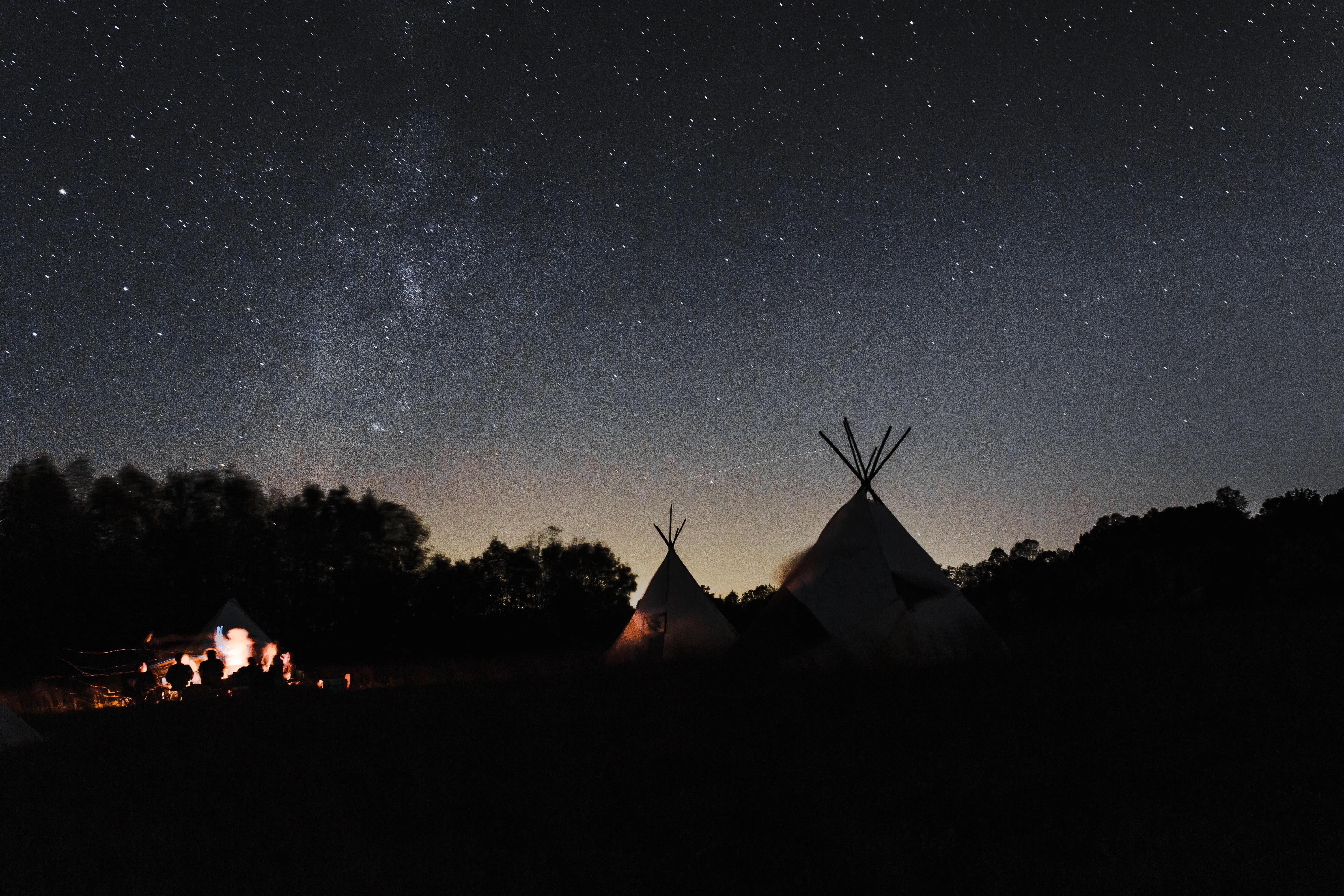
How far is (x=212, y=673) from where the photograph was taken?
13.7 meters

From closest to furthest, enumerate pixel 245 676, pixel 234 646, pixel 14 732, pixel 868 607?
1. pixel 14 732
2. pixel 868 607
3. pixel 245 676
4. pixel 234 646

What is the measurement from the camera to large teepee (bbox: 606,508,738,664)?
48.1 ft

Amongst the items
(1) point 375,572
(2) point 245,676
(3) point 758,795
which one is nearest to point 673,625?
(2) point 245,676

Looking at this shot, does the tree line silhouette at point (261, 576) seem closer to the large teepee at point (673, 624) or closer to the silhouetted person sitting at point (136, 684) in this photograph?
the silhouetted person sitting at point (136, 684)

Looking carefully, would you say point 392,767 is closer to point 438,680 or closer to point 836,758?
point 836,758

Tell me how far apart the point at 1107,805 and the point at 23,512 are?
86.1 feet

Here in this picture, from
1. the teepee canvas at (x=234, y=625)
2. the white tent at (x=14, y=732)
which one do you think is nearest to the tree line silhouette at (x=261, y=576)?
the teepee canvas at (x=234, y=625)

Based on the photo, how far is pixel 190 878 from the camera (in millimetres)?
3598

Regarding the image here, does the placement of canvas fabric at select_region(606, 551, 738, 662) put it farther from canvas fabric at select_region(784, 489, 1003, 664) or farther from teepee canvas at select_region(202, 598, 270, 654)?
teepee canvas at select_region(202, 598, 270, 654)

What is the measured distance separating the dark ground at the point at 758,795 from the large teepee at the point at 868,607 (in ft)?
7.54

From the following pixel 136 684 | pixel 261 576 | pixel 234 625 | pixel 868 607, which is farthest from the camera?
pixel 261 576

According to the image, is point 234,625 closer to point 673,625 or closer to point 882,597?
point 673,625

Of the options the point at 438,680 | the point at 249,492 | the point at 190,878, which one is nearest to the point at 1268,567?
the point at 438,680

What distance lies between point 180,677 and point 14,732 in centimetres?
711
